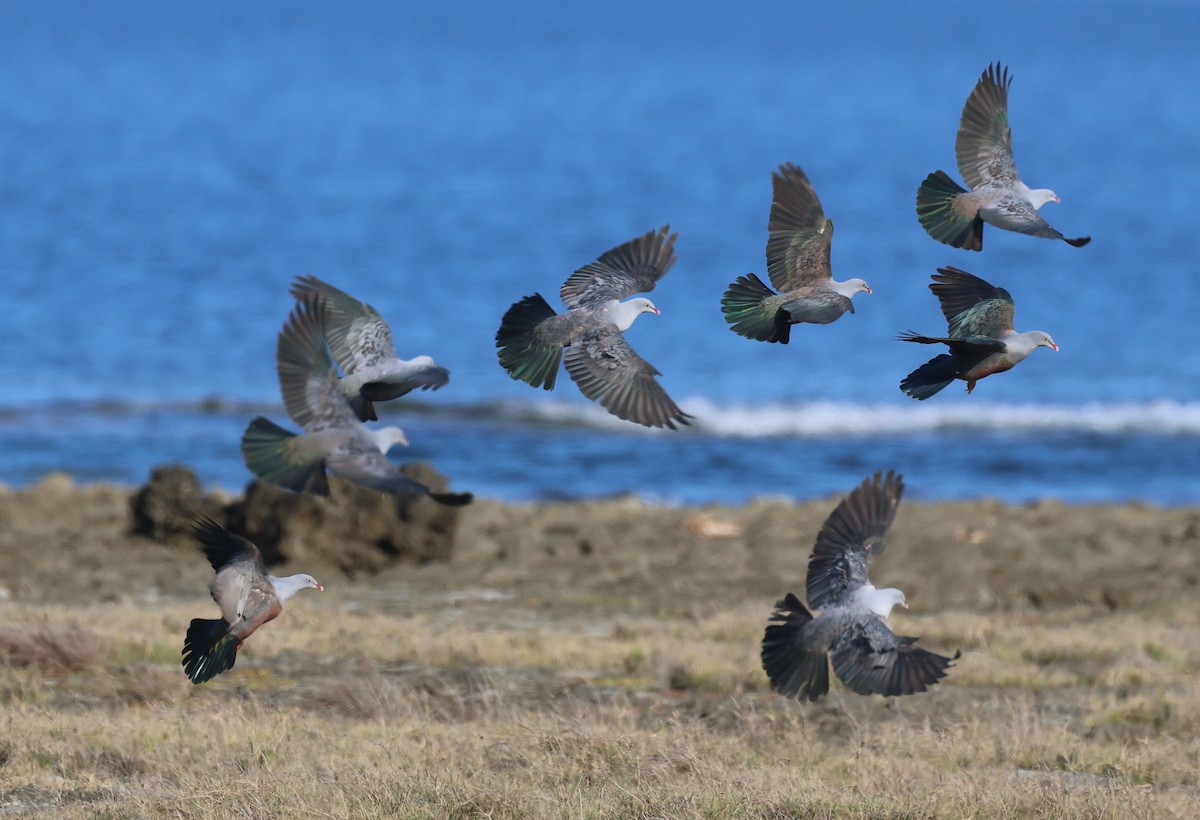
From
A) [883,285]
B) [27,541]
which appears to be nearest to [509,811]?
[27,541]

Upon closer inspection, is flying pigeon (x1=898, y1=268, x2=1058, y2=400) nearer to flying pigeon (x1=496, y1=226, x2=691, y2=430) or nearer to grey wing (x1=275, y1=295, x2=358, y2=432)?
flying pigeon (x1=496, y1=226, x2=691, y2=430)

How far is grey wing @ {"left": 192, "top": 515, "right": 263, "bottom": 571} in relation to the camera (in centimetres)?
783

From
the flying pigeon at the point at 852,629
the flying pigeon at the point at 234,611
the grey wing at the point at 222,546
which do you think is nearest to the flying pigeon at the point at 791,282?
the flying pigeon at the point at 234,611

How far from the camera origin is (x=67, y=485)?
2427 cm

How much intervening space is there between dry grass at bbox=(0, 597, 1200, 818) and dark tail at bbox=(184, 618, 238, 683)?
2.35m

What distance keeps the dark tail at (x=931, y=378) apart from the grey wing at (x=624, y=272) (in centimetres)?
107

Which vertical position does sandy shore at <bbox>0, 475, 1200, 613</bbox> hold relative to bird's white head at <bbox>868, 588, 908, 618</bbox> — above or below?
above

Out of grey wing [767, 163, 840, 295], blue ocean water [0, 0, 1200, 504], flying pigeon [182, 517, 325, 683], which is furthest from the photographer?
blue ocean water [0, 0, 1200, 504]

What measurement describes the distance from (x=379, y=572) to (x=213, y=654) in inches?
512

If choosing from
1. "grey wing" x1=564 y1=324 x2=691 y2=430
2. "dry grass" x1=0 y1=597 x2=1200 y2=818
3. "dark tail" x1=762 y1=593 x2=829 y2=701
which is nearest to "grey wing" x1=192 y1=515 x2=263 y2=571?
"grey wing" x1=564 y1=324 x2=691 y2=430

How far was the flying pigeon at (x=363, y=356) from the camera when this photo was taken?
7.16 m

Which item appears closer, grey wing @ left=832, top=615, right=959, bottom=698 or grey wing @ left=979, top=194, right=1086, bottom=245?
grey wing @ left=979, top=194, right=1086, bottom=245

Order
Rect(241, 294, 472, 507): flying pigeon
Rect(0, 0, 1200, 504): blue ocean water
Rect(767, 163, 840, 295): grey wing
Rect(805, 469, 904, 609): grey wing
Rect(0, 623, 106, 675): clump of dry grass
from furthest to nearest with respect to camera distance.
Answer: Rect(0, 0, 1200, 504): blue ocean water < Rect(0, 623, 106, 675): clump of dry grass < Rect(805, 469, 904, 609): grey wing < Rect(241, 294, 472, 507): flying pigeon < Rect(767, 163, 840, 295): grey wing

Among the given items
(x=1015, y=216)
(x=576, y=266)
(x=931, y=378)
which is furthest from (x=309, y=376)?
(x=576, y=266)
